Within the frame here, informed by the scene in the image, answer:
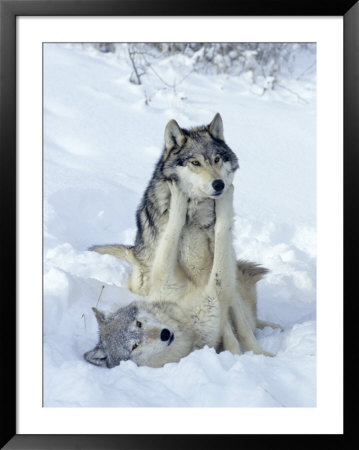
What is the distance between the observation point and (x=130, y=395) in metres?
3.02

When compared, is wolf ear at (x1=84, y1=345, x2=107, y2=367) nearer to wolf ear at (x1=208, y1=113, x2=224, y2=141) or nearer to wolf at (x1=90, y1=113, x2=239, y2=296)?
wolf at (x1=90, y1=113, x2=239, y2=296)

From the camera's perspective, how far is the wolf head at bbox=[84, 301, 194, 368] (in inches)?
127

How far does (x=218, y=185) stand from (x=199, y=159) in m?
0.20

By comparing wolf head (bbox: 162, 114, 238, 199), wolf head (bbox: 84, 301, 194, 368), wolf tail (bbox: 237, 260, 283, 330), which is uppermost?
wolf head (bbox: 162, 114, 238, 199)

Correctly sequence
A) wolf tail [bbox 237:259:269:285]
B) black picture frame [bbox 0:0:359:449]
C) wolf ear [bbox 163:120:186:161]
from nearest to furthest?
black picture frame [bbox 0:0:359:449] → wolf ear [bbox 163:120:186:161] → wolf tail [bbox 237:259:269:285]

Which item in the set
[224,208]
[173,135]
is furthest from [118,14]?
[224,208]

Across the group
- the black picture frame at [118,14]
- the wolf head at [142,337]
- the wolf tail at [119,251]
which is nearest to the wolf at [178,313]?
the wolf head at [142,337]

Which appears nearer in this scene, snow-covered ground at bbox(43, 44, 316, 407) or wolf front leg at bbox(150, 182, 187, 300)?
snow-covered ground at bbox(43, 44, 316, 407)

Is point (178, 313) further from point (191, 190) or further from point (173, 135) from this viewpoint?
point (173, 135)

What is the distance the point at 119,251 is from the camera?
3.64 metres

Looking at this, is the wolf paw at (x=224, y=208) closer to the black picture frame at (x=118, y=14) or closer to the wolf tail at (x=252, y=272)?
the wolf tail at (x=252, y=272)

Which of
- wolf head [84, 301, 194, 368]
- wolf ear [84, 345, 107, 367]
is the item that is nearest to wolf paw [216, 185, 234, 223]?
wolf head [84, 301, 194, 368]

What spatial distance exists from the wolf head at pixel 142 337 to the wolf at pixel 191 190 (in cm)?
18

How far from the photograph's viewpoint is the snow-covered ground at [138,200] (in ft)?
10.1
